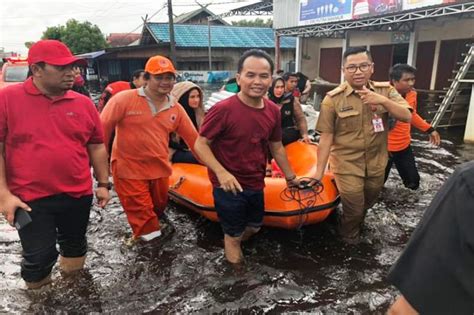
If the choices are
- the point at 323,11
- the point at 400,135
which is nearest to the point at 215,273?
the point at 400,135

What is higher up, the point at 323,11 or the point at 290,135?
the point at 323,11

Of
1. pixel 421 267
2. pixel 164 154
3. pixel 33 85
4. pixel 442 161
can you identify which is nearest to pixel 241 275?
pixel 164 154

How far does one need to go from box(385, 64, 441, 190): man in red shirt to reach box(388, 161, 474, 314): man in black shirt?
3762mm

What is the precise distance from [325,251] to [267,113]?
150cm

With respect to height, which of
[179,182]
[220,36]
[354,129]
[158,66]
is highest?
[220,36]

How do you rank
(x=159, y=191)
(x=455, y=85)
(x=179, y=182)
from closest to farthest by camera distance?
(x=159, y=191) → (x=179, y=182) → (x=455, y=85)

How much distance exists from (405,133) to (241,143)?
2.63 metres

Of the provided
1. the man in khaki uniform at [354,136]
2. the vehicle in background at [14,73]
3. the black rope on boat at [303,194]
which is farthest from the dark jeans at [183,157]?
the vehicle in background at [14,73]

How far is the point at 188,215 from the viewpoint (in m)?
4.61

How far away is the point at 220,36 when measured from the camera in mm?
27719

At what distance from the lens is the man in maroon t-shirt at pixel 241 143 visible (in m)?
2.82

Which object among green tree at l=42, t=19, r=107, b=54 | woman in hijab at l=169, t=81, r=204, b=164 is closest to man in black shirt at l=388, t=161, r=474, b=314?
woman in hijab at l=169, t=81, r=204, b=164

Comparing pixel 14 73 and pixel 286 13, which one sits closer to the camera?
pixel 14 73

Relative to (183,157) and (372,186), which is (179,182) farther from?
(372,186)
